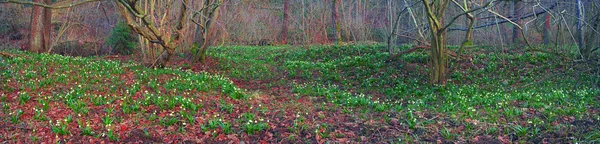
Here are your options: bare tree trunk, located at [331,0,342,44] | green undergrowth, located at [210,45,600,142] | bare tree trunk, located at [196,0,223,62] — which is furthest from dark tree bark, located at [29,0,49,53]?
bare tree trunk, located at [331,0,342,44]

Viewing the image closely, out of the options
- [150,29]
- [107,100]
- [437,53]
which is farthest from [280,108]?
[437,53]

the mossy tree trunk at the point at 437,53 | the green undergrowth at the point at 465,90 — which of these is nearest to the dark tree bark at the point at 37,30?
the green undergrowth at the point at 465,90

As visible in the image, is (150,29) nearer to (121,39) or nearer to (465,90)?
(465,90)

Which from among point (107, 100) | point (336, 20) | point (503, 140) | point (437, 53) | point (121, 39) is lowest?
point (503, 140)

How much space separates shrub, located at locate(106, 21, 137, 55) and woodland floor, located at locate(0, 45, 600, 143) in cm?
753

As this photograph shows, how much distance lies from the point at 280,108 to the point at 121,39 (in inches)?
545

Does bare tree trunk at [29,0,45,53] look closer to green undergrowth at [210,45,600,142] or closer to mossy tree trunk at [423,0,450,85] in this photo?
green undergrowth at [210,45,600,142]

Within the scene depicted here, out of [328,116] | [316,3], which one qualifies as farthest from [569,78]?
[316,3]

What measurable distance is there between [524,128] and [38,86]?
27.0 feet

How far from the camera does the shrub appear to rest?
20219 mm

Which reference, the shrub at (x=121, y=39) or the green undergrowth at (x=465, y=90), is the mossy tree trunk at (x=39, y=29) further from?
the green undergrowth at (x=465, y=90)

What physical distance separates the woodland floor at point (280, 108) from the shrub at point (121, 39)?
753 cm

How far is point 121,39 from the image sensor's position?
2022 centimetres

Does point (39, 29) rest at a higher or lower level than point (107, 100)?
higher
